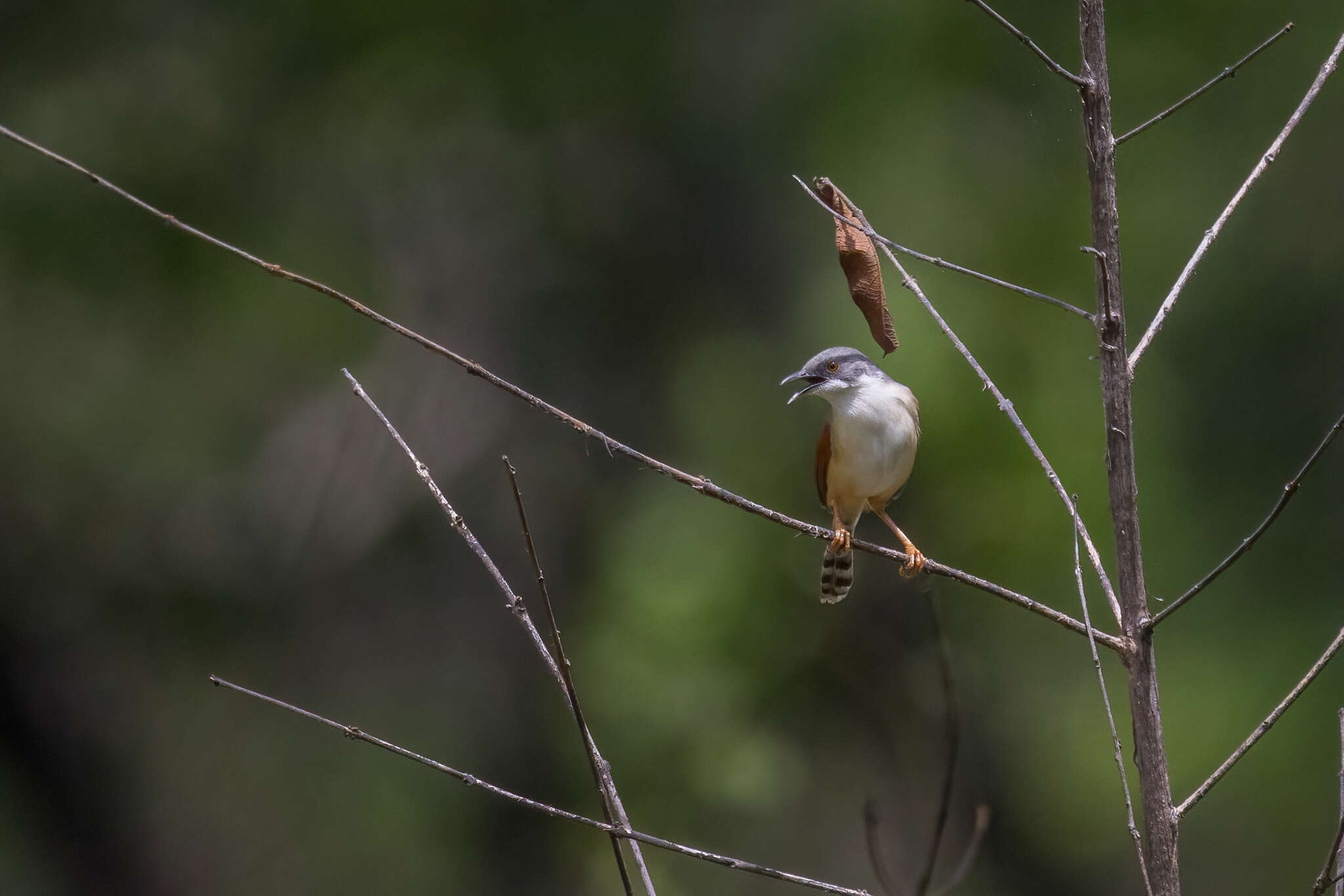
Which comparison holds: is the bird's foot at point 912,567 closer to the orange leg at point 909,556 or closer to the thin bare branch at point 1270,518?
the orange leg at point 909,556

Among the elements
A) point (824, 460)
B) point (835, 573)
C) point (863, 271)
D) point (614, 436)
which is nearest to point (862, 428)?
point (824, 460)

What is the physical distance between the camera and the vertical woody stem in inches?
73.8

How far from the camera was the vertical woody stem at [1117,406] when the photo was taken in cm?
187

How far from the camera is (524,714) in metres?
9.00

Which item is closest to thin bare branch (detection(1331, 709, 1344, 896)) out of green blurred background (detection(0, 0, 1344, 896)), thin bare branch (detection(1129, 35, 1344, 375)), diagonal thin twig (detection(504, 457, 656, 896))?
thin bare branch (detection(1129, 35, 1344, 375))

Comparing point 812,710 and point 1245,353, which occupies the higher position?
point 1245,353

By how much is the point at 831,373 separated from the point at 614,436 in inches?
171

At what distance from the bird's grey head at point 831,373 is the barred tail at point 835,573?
725 millimetres

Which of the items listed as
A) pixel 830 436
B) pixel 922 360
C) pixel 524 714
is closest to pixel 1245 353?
pixel 922 360

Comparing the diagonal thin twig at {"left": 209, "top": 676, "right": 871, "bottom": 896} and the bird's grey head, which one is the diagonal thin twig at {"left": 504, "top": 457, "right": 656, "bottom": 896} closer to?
the diagonal thin twig at {"left": 209, "top": 676, "right": 871, "bottom": 896}

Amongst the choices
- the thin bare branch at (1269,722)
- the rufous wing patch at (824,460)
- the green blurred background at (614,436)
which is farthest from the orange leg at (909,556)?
the green blurred background at (614,436)

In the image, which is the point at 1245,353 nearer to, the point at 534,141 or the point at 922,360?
the point at 922,360

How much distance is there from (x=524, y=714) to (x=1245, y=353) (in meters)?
5.80

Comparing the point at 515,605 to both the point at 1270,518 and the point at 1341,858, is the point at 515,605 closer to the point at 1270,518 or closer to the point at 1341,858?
the point at 1270,518
